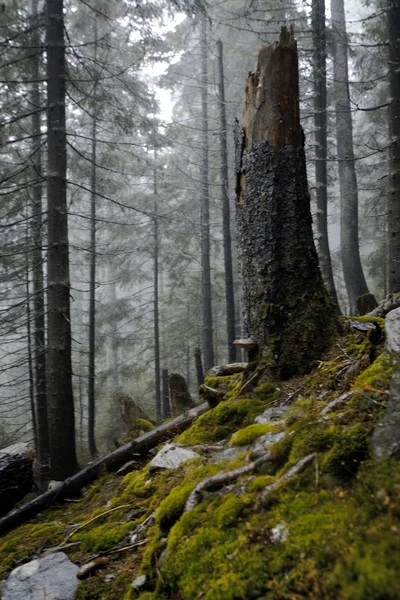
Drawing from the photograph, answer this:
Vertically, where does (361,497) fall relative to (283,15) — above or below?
below

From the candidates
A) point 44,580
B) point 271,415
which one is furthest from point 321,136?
point 44,580

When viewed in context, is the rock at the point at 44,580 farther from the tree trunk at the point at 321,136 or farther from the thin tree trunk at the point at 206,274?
the thin tree trunk at the point at 206,274

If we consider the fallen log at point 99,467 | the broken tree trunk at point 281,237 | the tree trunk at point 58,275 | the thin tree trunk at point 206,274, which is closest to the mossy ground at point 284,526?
the broken tree trunk at point 281,237

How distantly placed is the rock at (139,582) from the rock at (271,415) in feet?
4.59

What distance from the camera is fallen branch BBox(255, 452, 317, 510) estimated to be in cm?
180

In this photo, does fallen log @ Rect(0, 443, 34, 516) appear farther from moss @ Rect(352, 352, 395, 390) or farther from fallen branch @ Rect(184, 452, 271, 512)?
moss @ Rect(352, 352, 395, 390)

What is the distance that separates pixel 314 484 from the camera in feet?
5.58

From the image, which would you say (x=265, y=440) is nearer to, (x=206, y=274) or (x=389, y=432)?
(x=389, y=432)

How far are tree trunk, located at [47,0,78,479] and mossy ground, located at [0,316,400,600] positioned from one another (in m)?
3.08

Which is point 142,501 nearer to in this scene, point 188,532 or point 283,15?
point 188,532

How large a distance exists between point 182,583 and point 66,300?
5.52 metres

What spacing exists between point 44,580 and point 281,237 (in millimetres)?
3432

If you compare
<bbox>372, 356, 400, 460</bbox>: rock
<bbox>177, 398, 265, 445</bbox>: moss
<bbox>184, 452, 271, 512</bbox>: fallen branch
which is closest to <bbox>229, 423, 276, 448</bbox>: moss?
<bbox>184, 452, 271, 512</bbox>: fallen branch

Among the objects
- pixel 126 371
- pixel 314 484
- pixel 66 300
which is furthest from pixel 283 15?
pixel 314 484
